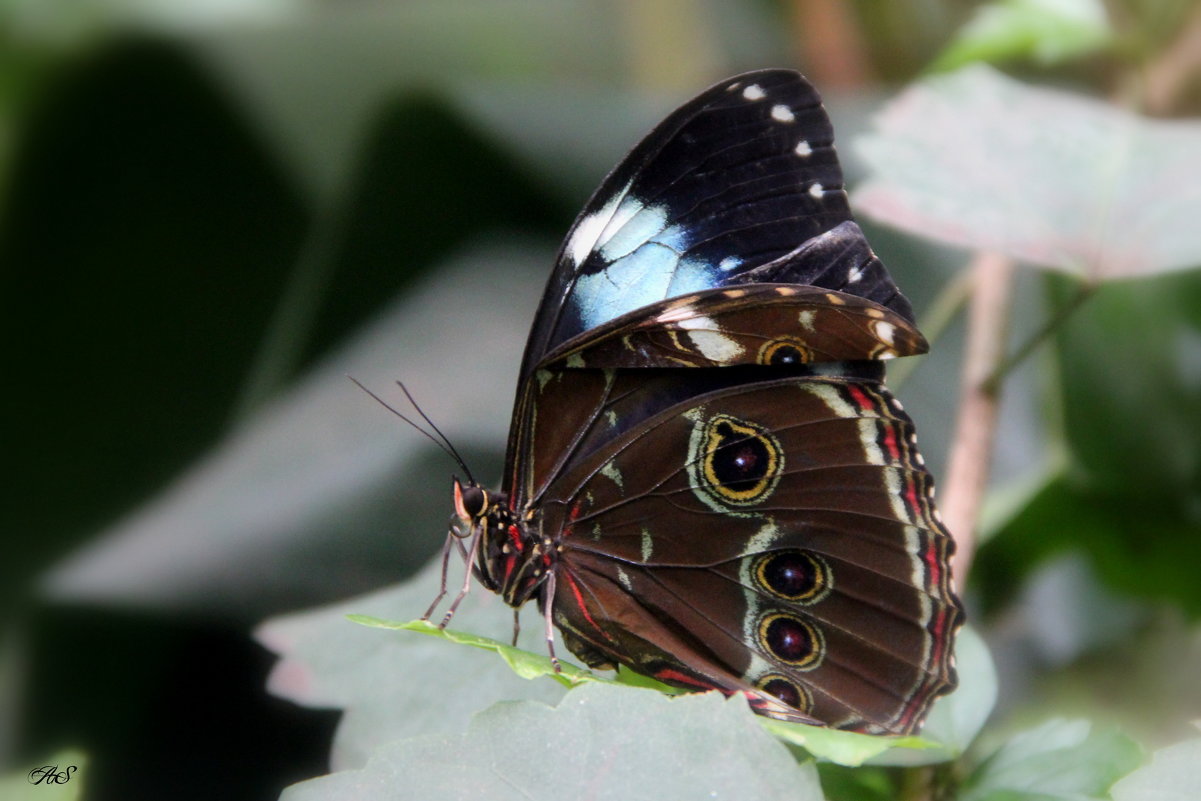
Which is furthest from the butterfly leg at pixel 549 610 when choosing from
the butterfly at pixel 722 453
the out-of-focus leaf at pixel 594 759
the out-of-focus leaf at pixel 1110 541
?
the out-of-focus leaf at pixel 1110 541

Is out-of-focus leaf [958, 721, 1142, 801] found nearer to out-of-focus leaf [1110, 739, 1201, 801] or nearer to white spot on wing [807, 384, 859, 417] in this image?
out-of-focus leaf [1110, 739, 1201, 801]

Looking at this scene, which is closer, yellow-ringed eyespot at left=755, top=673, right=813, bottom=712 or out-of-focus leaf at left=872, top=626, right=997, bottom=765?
out-of-focus leaf at left=872, top=626, right=997, bottom=765

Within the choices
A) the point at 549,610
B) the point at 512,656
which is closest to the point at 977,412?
the point at 549,610

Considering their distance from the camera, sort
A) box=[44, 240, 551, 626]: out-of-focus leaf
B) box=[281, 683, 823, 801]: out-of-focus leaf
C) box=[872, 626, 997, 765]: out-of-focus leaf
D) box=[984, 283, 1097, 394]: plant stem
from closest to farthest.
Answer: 1. box=[281, 683, 823, 801]: out-of-focus leaf
2. box=[872, 626, 997, 765]: out-of-focus leaf
3. box=[984, 283, 1097, 394]: plant stem
4. box=[44, 240, 551, 626]: out-of-focus leaf

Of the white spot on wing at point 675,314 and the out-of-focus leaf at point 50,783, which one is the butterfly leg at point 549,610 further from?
the out-of-focus leaf at point 50,783

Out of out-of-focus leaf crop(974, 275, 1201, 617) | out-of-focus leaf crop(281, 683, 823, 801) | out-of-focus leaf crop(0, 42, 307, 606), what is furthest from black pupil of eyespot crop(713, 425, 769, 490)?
out-of-focus leaf crop(0, 42, 307, 606)

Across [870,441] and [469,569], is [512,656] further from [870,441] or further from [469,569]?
[870,441]
